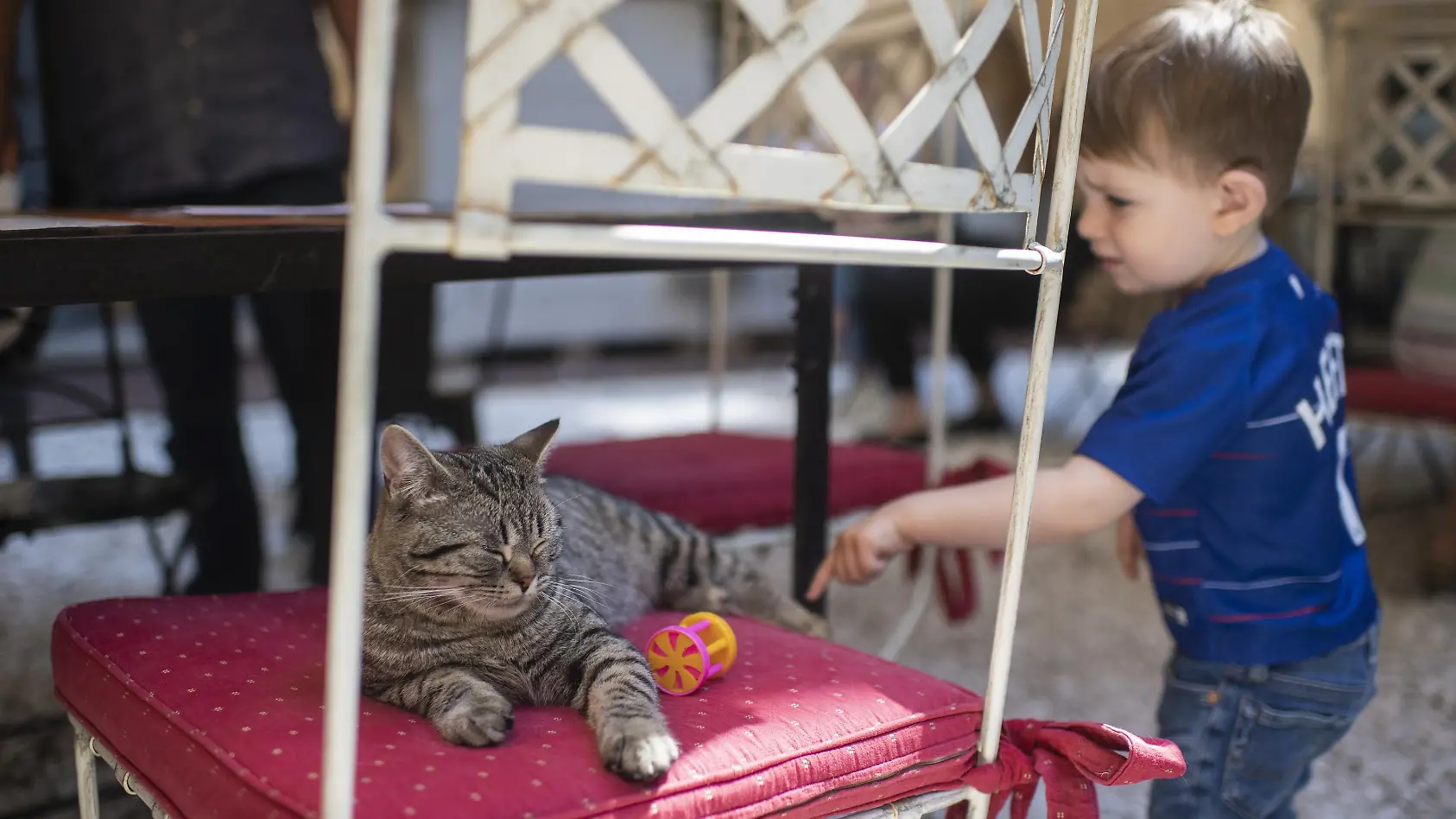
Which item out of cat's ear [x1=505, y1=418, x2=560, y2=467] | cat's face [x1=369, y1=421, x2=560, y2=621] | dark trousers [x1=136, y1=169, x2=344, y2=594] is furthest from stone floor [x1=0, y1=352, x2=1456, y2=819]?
cat's face [x1=369, y1=421, x2=560, y2=621]

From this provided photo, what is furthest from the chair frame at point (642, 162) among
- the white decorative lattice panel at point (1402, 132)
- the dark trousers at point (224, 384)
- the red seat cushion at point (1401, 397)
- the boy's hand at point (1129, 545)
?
the white decorative lattice panel at point (1402, 132)

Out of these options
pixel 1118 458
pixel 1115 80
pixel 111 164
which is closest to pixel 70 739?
pixel 111 164

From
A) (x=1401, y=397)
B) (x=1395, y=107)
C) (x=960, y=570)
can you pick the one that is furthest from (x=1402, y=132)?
(x=960, y=570)

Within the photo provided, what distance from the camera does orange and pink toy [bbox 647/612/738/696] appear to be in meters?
0.89

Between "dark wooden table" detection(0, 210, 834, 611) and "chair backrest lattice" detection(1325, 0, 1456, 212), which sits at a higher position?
"chair backrest lattice" detection(1325, 0, 1456, 212)

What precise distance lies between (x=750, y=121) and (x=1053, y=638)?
1726mm

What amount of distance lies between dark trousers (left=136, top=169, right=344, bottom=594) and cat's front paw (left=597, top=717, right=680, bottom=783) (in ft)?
3.50

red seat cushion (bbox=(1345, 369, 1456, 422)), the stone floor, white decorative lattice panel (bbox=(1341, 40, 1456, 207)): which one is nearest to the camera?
the stone floor

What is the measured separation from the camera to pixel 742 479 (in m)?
1.57

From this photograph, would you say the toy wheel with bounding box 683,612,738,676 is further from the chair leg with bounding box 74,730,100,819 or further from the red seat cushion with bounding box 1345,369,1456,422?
the red seat cushion with bounding box 1345,369,1456,422

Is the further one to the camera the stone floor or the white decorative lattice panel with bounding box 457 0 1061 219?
the stone floor

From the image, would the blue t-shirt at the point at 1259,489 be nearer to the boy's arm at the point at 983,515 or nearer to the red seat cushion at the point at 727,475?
the boy's arm at the point at 983,515

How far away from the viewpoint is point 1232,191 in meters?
1.15

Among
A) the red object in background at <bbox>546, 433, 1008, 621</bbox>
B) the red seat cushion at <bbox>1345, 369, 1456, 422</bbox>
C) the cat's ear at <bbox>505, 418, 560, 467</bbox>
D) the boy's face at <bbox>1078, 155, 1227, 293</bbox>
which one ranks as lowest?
the red object in background at <bbox>546, 433, 1008, 621</bbox>
